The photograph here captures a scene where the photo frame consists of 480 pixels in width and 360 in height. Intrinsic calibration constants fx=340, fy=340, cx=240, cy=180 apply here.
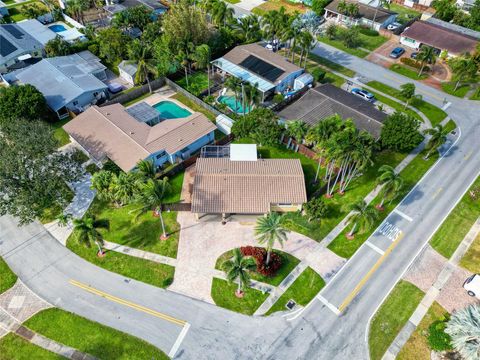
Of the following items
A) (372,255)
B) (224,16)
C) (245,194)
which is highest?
(224,16)

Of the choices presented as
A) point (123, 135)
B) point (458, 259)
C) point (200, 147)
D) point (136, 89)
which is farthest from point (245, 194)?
point (136, 89)

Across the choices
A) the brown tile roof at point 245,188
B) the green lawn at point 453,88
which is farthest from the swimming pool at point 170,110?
the green lawn at point 453,88

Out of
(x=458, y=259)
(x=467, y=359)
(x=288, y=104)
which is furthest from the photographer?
(x=288, y=104)

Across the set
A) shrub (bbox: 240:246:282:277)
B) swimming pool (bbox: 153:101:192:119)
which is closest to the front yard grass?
shrub (bbox: 240:246:282:277)

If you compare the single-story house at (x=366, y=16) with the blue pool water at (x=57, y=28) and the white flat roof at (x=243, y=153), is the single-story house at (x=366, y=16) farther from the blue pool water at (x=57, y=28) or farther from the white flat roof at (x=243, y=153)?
the blue pool water at (x=57, y=28)

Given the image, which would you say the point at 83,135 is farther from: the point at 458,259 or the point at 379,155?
the point at 458,259

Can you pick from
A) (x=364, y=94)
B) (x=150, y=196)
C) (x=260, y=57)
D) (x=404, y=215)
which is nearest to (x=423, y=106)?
(x=364, y=94)
